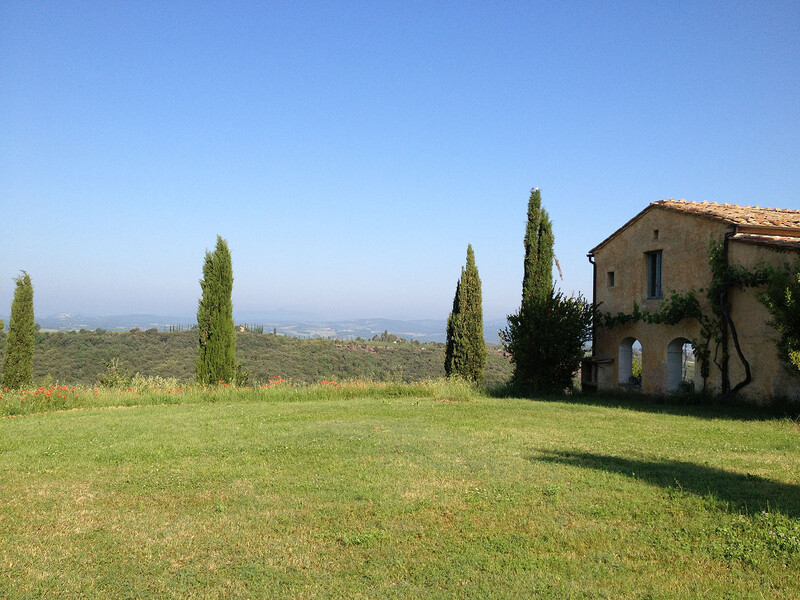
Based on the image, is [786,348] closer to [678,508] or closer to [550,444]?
[550,444]

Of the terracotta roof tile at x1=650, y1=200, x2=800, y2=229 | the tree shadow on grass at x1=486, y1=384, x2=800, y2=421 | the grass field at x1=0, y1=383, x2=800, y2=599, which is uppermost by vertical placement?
the terracotta roof tile at x1=650, y1=200, x2=800, y2=229

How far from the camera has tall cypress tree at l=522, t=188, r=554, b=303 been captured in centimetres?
2406

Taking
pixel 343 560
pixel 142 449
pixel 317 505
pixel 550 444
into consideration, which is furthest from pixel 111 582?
pixel 550 444

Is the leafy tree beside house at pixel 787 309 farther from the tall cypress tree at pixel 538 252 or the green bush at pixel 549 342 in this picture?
the tall cypress tree at pixel 538 252

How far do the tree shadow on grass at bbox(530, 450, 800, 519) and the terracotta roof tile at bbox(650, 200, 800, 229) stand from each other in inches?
414

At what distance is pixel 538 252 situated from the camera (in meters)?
24.1

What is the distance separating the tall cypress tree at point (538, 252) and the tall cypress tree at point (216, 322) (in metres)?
11.6

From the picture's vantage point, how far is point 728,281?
52.4 ft

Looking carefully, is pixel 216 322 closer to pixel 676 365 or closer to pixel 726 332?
pixel 676 365

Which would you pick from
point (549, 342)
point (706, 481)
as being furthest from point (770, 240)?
point (706, 481)

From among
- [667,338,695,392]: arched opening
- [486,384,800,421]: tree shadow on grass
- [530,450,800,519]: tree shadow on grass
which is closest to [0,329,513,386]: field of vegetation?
[486,384,800,421]: tree shadow on grass

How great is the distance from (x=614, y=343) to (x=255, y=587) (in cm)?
1873

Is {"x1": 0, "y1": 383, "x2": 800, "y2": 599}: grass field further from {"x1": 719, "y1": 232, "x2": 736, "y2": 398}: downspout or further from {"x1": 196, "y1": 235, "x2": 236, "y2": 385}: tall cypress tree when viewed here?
{"x1": 196, "y1": 235, "x2": 236, "y2": 385}: tall cypress tree

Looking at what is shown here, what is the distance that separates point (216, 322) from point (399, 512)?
55.3ft
